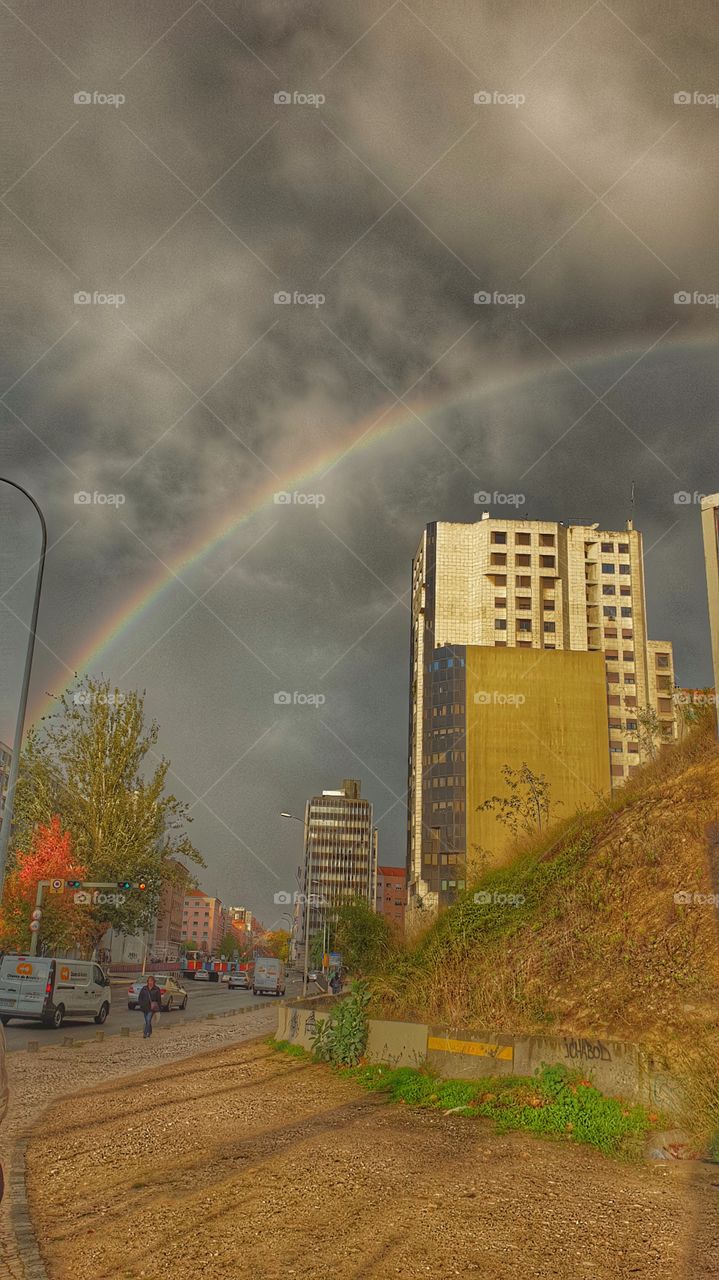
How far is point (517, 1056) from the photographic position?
10070 mm

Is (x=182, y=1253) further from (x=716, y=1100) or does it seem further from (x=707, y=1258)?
(x=716, y=1100)

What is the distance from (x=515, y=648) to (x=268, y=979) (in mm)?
40242

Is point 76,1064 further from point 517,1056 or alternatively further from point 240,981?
point 240,981

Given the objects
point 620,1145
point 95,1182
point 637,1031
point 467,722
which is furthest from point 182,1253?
point 467,722

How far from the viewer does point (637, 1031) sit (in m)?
9.73

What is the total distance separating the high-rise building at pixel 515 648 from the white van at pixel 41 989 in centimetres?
5666

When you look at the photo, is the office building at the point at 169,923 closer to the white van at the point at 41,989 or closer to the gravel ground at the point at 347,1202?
the white van at the point at 41,989

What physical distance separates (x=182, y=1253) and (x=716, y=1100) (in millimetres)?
5022

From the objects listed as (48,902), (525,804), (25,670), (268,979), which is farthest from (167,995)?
(525,804)

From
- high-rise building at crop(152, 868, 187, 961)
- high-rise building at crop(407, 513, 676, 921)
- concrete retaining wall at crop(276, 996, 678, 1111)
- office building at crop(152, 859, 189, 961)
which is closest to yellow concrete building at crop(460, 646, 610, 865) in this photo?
high-rise building at crop(407, 513, 676, 921)

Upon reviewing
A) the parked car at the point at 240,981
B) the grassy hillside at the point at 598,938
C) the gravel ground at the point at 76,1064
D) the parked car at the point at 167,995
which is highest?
the grassy hillside at the point at 598,938

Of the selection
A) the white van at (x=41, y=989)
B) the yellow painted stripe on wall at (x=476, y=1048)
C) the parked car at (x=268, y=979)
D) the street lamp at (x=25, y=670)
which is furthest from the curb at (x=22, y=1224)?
the parked car at (x=268, y=979)

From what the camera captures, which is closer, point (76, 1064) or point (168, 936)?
point (76, 1064)

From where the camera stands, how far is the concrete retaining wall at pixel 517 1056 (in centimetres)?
878
